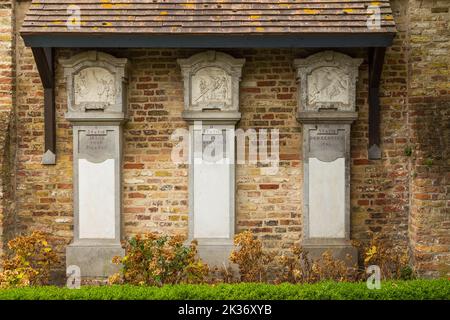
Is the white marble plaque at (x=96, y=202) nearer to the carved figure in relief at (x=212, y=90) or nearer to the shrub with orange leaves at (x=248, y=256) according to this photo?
the carved figure in relief at (x=212, y=90)

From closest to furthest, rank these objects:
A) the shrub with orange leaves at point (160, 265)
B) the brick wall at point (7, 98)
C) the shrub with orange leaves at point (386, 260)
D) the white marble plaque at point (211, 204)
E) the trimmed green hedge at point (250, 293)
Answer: the trimmed green hedge at point (250, 293)
the shrub with orange leaves at point (160, 265)
the shrub with orange leaves at point (386, 260)
the brick wall at point (7, 98)
the white marble plaque at point (211, 204)

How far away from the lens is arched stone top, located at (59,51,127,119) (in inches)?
253

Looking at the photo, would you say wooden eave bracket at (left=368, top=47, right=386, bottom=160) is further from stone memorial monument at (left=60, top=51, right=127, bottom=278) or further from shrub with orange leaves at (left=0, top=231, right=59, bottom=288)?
shrub with orange leaves at (left=0, top=231, right=59, bottom=288)

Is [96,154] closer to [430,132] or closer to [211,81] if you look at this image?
[211,81]

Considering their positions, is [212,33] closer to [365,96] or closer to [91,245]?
[365,96]

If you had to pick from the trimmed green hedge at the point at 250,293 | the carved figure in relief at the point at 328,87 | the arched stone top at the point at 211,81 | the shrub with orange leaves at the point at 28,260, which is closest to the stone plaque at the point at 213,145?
the arched stone top at the point at 211,81

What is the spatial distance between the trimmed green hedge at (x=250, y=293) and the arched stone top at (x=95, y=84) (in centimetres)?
240

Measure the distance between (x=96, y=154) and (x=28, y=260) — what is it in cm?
161

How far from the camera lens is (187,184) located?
21.8 ft

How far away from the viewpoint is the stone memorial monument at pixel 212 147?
6.45m

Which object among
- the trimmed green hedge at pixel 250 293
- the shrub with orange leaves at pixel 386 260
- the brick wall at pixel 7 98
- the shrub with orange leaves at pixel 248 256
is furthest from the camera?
the brick wall at pixel 7 98

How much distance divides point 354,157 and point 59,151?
388cm

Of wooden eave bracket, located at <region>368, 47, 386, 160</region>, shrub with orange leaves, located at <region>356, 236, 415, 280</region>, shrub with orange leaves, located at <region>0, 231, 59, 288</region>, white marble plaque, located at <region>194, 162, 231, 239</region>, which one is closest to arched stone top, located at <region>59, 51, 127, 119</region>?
white marble plaque, located at <region>194, 162, 231, 239</region>

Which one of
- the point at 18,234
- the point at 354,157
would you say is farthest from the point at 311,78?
the point at 18,234
